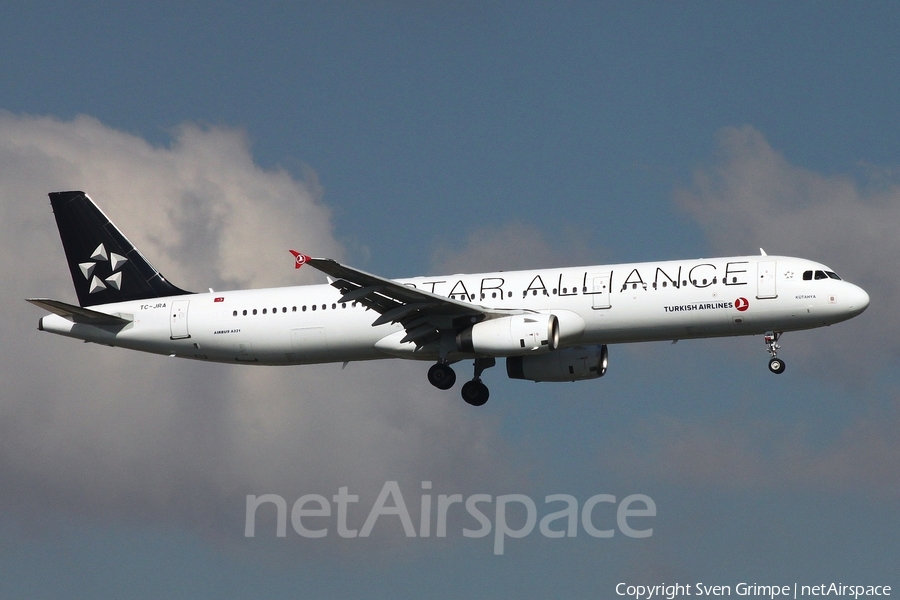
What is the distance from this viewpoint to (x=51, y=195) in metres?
58.8

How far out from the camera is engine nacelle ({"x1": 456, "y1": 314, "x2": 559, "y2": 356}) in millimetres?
47531

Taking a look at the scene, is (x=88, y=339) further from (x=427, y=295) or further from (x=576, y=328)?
(x=576, y=328)

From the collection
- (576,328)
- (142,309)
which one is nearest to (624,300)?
(576,328)

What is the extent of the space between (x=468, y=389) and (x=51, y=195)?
2137 centimetres

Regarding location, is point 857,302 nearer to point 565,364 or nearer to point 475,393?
point 565,364

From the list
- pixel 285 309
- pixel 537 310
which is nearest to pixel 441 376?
pixel 537 310

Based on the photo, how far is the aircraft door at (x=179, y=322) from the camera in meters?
53.4

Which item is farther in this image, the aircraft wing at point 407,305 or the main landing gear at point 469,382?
the main landing gear at point 469,382

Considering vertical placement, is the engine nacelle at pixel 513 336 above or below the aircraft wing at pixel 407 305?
below

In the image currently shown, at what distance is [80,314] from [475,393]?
16.5 m

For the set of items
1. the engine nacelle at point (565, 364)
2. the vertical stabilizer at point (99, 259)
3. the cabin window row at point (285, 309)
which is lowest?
the engine nacelle at point (565, 364)

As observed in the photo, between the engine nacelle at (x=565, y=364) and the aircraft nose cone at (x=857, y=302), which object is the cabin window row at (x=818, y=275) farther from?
the engine nacelle at (x=565, y=364)

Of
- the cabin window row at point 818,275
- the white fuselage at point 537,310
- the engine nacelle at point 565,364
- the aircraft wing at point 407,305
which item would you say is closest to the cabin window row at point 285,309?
the white fuselage at point 537,310

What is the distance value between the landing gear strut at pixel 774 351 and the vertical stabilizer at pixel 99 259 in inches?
963
